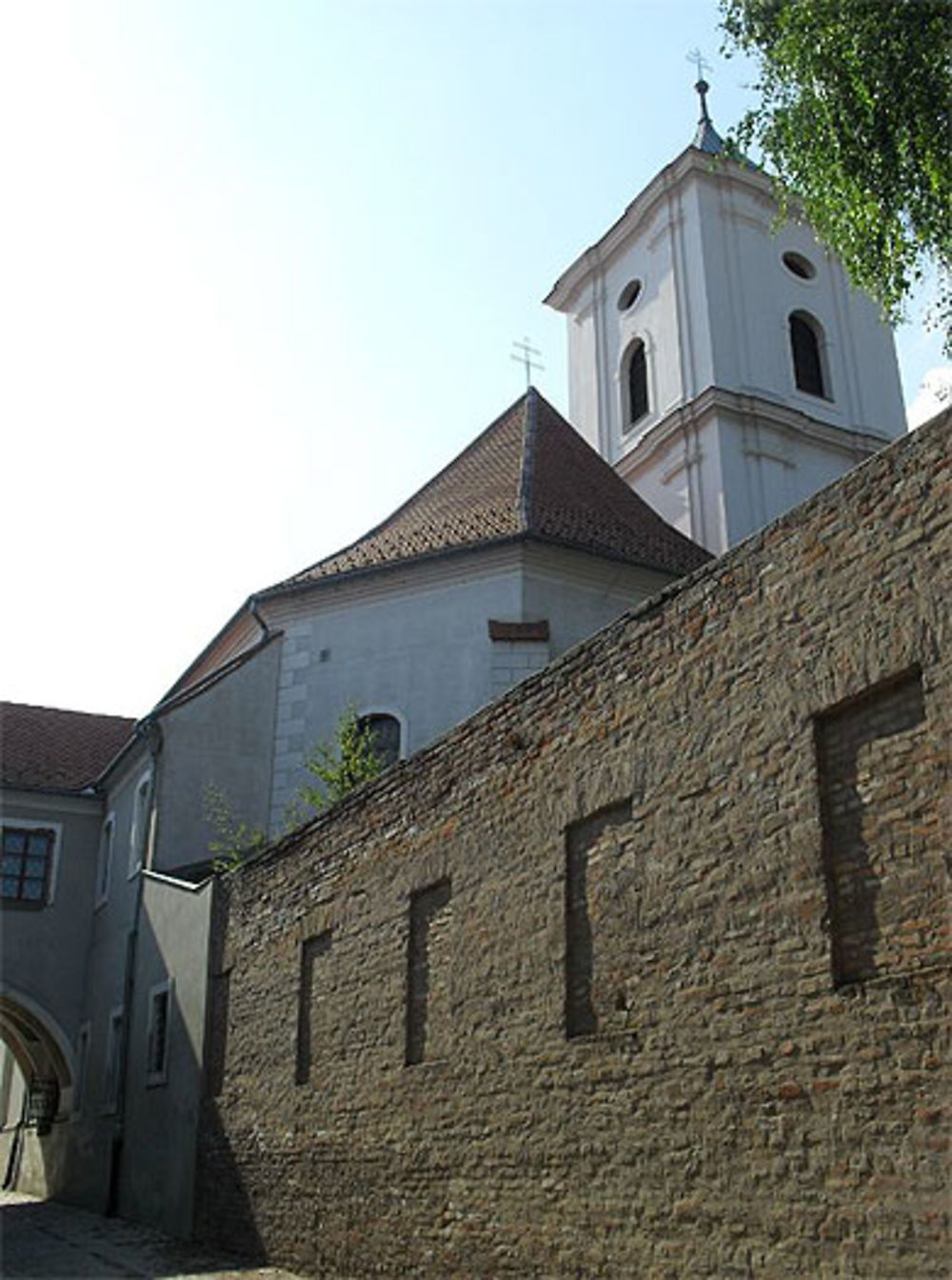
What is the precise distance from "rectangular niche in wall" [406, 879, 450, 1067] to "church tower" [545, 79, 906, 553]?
15.3m

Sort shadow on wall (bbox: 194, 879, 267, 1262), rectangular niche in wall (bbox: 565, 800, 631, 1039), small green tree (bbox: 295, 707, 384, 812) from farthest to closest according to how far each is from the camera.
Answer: small green tree (bbox: 295, 707, 384, 812) < shadow on wall (bbox: 194, 879, 267, 1262) < rectangular niche in wall (bbox: 565, 800, 631, 1039)

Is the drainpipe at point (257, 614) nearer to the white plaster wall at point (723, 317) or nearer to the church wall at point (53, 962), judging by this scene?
the church wall at point (53, 962)

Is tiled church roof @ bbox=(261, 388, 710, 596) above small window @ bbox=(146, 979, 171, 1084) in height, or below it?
above

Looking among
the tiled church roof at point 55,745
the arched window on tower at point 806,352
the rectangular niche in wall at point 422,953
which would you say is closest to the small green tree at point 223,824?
the tiled church roof at point 55,745

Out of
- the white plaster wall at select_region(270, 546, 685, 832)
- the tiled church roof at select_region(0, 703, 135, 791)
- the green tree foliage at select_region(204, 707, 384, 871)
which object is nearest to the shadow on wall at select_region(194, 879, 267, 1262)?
the green tree foliage at select_region(204, 707, 384, 871)

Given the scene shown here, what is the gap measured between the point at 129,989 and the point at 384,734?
531 cm

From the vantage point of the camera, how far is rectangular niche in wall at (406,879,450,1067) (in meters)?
11.1

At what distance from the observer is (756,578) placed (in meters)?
8.15

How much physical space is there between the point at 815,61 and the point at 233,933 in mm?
11056

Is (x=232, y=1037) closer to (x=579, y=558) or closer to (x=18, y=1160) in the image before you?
(x=579, y=558)

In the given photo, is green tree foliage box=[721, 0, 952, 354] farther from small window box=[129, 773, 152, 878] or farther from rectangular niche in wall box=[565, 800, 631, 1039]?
small window box=[129, 773, 152, 878]

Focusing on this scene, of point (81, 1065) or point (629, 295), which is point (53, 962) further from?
point (629, 295)

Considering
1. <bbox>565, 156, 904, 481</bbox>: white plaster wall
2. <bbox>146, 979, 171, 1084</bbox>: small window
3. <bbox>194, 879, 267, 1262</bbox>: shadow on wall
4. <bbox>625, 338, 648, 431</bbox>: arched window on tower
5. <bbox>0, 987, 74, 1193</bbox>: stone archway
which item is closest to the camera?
<bbox>194, 879, 267, 1262</bbox>: shadow on wall

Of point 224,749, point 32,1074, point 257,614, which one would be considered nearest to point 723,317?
point 257,614
